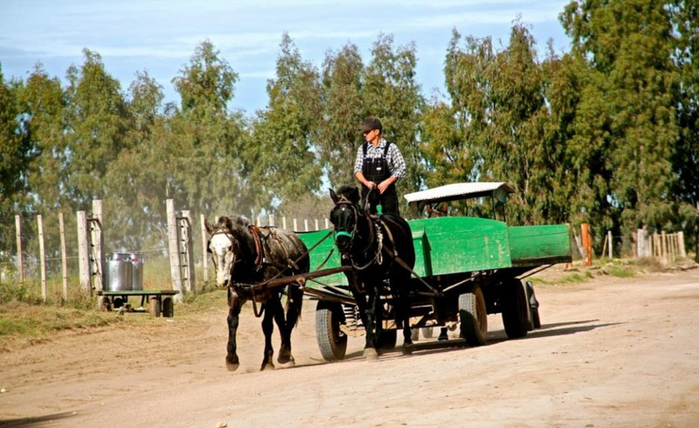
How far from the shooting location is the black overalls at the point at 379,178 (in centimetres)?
1405

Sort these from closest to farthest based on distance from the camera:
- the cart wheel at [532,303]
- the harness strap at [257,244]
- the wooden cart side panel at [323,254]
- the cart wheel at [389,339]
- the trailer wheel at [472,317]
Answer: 1. the harness strap at [257,244]
2. the trailer wheel at [472,317]
3. the wooden cart side panel at [323,254]
4. the cart wheel at [389,339]
5. the cart wheel at [532,303]

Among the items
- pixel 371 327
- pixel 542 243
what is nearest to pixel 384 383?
pixel 371 327

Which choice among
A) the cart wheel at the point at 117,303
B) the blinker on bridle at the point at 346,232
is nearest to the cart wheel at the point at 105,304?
the cart wheel at the point at 117,303

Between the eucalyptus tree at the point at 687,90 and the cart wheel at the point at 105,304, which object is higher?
the eucalyptus tree at the point at 687,90

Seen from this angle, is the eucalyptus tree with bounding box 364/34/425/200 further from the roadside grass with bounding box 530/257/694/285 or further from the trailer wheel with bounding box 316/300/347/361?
the trailer wheel with bounding box 316/300/347/361

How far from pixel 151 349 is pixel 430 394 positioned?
9610mm

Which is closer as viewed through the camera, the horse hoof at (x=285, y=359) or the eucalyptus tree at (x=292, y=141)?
the horse hoof at (x=285, y=359)

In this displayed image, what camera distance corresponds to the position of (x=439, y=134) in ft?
197

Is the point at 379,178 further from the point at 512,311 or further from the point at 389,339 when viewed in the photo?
the point at 512,311

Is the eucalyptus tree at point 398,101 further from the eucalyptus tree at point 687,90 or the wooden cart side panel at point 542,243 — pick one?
the wooden cart side panel at point 542,243

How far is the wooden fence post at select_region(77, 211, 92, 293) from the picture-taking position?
74.9ft

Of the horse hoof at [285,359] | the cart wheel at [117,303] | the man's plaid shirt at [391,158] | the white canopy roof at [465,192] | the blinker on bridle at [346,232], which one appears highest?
the man's plaid shirt at [391,158]

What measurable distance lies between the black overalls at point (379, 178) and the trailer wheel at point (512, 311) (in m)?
2.52

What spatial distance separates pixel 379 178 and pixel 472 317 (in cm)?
Answer: 218
